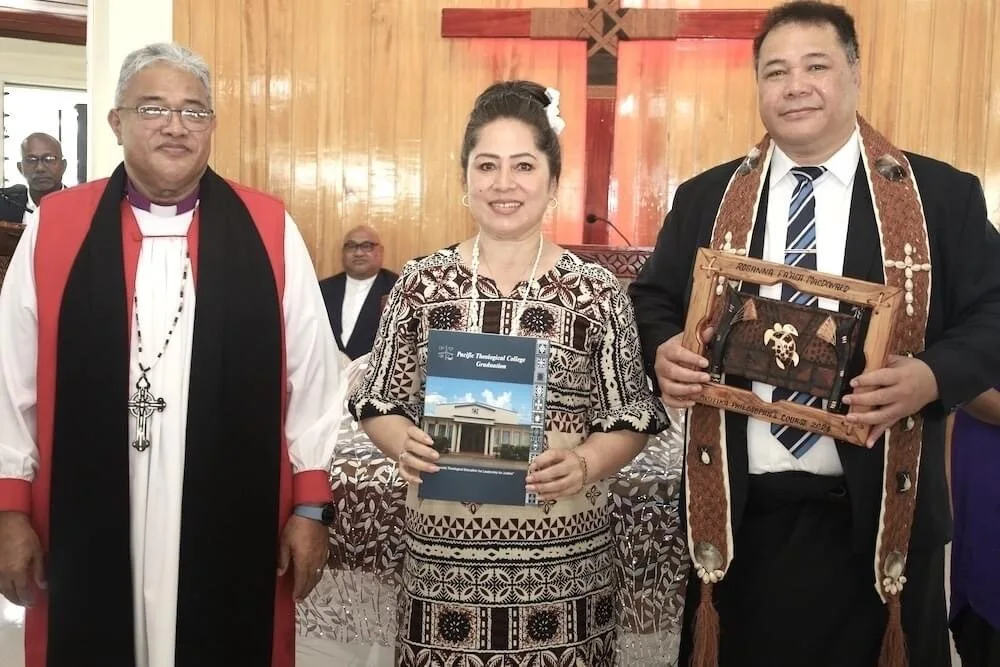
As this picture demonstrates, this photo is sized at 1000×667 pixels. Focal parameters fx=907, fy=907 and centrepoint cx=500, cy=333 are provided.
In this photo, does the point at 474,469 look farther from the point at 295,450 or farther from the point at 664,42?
the point at 664,42

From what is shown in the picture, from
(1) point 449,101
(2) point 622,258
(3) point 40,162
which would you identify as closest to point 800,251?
(2) point 622,258

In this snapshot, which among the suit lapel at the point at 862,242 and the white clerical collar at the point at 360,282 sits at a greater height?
the suit lapel at the point at 862,242

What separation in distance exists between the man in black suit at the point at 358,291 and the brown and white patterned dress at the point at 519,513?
4258 mm

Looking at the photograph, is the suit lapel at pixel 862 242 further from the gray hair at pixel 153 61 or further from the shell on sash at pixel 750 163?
the gray hair at pixel 153 61

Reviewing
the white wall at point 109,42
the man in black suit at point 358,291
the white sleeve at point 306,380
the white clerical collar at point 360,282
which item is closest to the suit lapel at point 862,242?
the white sleeve at point 306,380

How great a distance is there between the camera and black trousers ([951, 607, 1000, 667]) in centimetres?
241

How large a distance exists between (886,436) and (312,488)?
1.31m

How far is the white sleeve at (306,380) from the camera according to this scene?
7.18 feet

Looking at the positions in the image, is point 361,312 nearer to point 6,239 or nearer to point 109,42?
point 6,239

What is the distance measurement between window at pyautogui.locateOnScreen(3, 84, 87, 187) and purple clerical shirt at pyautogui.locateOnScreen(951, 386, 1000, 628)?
1079cm

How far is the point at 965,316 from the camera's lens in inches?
79.6

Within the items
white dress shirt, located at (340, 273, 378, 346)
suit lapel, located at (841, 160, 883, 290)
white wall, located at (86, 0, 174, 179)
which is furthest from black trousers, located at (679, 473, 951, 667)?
white wall, located at (86, 0, 174, 179)

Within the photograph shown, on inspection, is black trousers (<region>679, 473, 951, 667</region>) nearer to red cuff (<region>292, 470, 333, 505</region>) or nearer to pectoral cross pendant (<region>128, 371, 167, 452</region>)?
red cuff (<region>292, 470, 333, 505</region>)

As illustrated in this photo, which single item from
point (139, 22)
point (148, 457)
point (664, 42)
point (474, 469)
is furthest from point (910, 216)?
point (139, 22)
